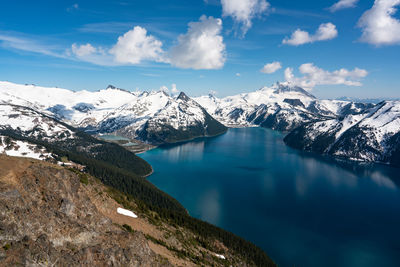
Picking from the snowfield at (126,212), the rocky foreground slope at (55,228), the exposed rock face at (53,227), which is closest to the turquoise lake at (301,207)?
the snowfield at (126,212)

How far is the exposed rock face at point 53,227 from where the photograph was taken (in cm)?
2475

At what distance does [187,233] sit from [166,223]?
6751 millimetres

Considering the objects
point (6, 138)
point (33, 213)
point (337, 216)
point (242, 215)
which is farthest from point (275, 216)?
point (6, 138)

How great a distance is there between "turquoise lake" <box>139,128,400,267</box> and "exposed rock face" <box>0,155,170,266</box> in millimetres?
59882

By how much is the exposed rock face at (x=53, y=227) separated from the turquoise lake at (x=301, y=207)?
196 ft

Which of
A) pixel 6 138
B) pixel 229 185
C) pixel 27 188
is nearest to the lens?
pixel 27 188

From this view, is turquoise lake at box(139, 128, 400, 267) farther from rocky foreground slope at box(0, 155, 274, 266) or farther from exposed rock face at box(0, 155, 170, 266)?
exposed rock face at box(0, 155, 170, 266)

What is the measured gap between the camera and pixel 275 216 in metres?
102

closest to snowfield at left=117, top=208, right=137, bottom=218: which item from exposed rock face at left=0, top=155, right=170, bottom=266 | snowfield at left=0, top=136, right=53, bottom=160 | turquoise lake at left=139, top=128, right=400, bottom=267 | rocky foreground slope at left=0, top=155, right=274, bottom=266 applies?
rocky foreground slope at left=0, top=155, right=274, bottom=266

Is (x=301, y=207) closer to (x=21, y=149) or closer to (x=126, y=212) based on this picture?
(x=126, y=212)

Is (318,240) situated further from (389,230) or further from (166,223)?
(166,223)

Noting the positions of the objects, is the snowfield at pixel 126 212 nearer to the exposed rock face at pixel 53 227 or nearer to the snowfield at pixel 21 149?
the exposed rock face at pixel 53 227

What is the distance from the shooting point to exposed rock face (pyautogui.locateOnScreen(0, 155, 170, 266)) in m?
24.8

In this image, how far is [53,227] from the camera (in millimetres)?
29438
